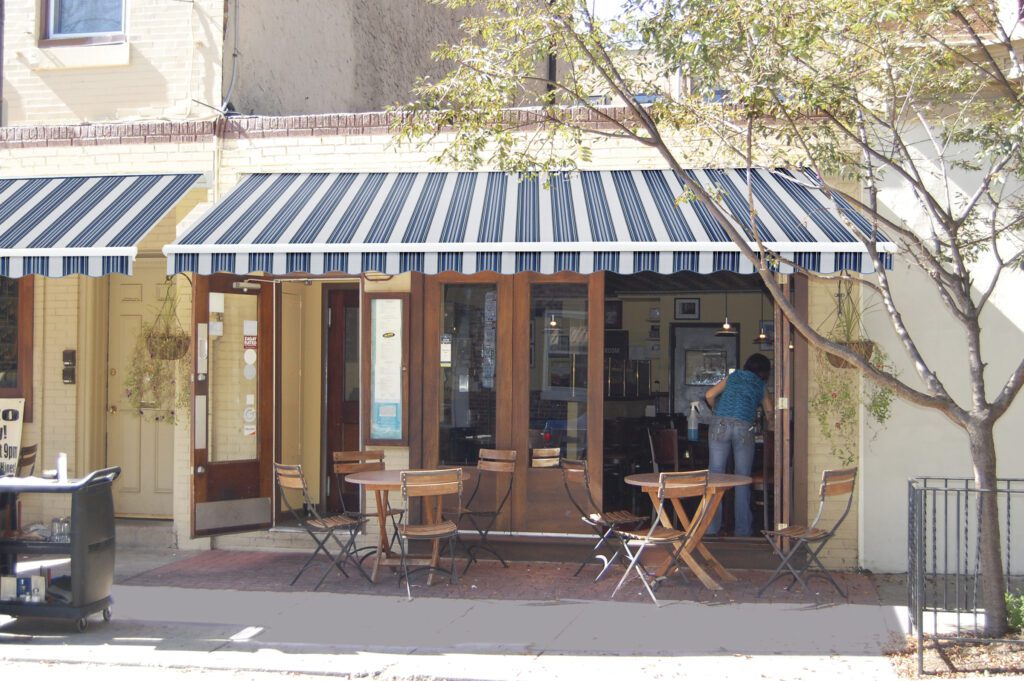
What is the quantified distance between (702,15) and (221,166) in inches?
190

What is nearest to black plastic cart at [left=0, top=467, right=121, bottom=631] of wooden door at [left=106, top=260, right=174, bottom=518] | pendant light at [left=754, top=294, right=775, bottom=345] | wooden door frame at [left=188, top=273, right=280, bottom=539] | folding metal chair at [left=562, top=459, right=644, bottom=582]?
wooden door frame at [left=188, top=273, right=280, bottom=539]

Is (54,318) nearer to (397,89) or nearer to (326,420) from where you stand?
(326,420)

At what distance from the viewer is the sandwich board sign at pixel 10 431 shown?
9.58 metres

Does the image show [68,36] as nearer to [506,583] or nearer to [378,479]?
[378,479]

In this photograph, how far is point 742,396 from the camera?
9180mm

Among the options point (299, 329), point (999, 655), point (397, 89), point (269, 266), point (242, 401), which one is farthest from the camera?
point (397, 89)

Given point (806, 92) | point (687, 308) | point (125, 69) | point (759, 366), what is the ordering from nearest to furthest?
point (806, 92) < point (759, 366) < point (125, 69) < point (687, 308)

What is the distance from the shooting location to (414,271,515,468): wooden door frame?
8.73 meters

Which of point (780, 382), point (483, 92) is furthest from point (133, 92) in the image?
point (780, 382)

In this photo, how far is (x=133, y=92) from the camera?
31.1 feet

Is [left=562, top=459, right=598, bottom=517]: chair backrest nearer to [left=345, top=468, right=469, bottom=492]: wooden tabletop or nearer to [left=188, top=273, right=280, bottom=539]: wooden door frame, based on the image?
[left=345, top=468, right=469, bottom=492]: wooden tabletop

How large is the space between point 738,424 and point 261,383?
14.3 ft

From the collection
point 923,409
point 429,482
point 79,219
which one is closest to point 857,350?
point 923,409

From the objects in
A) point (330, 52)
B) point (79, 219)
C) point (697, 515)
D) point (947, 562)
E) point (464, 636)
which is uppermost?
point (330, 52)
